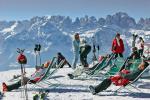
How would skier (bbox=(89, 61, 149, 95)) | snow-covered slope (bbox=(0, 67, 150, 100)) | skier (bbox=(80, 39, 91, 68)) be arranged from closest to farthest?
1. snow-covered slope (bbox=(0, 67, 150, 100))
2. skier (bbox=(89, 61, 149, 95))
3. skier (bbox=(80, 39, 91, 68))

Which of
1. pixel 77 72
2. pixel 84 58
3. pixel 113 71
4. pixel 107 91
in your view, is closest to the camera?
pixel 107 91

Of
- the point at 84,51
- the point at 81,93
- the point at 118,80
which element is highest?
the point at 84,51

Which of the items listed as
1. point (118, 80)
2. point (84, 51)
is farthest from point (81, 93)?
point (84, 51)

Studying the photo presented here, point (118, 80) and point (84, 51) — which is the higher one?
point (84, 51)

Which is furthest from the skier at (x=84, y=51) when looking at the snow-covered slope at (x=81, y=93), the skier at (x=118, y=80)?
the skier at (x=118, y=80)

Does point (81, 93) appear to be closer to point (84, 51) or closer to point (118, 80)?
point (118, 80)

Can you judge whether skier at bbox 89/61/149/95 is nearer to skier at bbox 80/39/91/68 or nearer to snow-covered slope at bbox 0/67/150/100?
snow-covered slope at bbox 0/67/150/100

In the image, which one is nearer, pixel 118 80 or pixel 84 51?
pixel 118 80

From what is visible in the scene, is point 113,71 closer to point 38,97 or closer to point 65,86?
point 65,86

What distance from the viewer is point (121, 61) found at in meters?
18.0

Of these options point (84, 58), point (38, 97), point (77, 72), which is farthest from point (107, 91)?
point (84, 58)

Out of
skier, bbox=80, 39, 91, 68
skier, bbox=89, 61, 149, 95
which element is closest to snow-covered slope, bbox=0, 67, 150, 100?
skier, bbox=89, 61, 149, 95

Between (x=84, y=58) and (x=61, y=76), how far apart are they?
2.75 m

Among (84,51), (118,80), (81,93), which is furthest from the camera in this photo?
(84,51)
